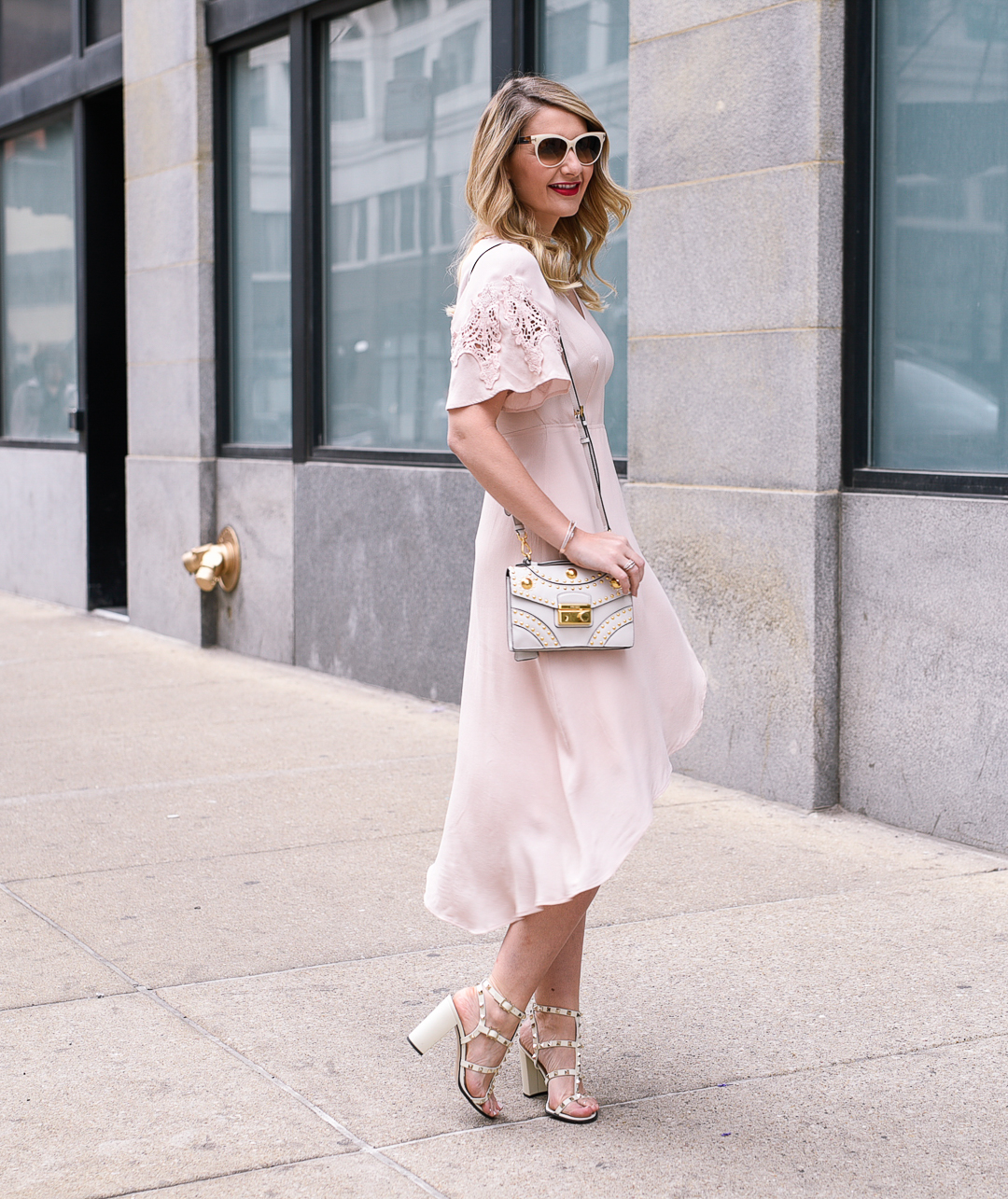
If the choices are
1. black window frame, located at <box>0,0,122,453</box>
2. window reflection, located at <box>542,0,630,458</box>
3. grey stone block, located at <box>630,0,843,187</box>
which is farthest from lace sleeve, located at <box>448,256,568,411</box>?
black window frame, located at <box>0,0,122,453</box>

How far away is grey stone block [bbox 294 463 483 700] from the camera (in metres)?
7.91

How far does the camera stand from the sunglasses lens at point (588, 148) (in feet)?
10.6

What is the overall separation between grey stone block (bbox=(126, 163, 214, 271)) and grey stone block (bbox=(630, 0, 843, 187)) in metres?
4.07

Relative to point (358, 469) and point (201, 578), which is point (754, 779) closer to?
point (358, 469)

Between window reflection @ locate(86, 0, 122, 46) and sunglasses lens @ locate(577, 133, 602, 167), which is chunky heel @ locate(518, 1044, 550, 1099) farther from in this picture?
window reflection @ locate(86, 0, 122, 46)

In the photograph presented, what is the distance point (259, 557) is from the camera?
31.3 feet

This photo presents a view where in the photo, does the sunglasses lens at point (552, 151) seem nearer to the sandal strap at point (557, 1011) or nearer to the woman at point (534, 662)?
the woman at point (534, 662)

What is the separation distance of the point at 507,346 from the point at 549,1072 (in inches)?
56.5

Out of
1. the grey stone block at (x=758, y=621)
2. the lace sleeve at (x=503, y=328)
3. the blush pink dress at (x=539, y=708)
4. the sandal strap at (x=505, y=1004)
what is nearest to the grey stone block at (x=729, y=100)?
the grey stone block at (x=758, y=621)

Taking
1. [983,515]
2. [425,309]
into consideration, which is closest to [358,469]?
[425,309]

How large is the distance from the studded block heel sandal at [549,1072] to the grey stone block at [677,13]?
3.89 m

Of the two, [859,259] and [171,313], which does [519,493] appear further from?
[171,313]

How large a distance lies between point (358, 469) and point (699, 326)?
2853 millimetres

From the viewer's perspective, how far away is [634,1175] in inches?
119
